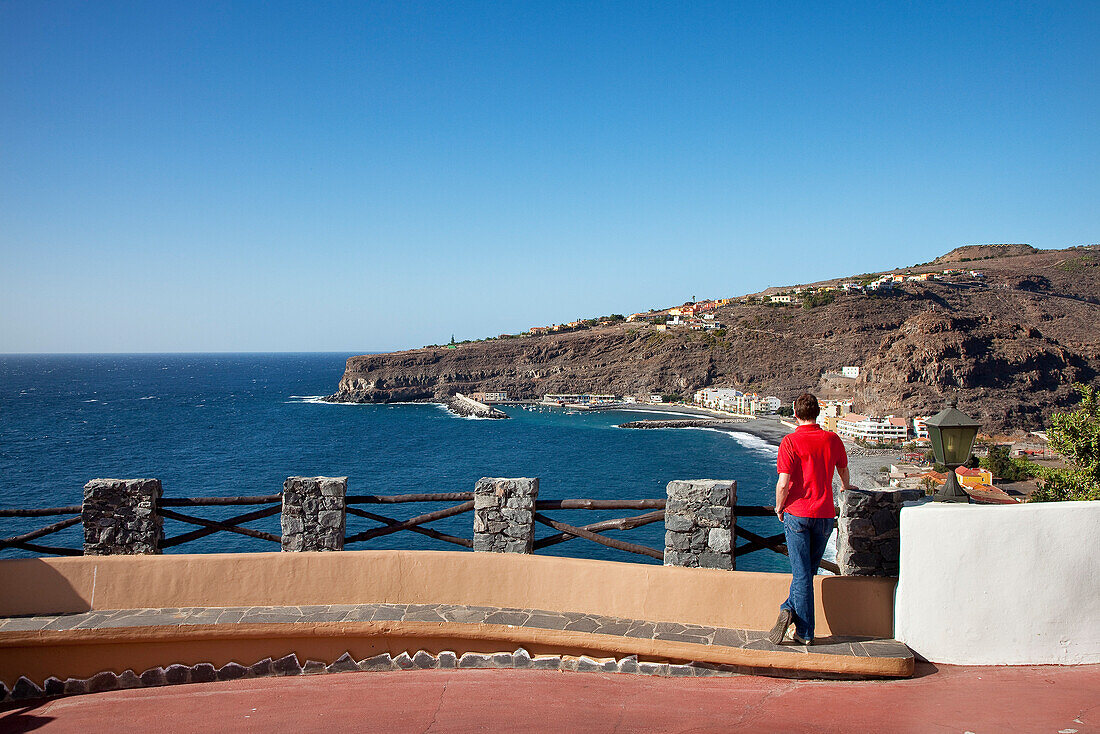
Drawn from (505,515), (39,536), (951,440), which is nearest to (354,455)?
(39,536)

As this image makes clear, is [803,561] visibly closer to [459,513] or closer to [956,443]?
[956,443]

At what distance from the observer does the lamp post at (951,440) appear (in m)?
4.35

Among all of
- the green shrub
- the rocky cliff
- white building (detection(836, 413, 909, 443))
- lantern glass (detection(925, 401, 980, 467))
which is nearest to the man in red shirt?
lantern glass (detection(925, 401, 980, 467))

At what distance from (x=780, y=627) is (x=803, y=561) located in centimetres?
44

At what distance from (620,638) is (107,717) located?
331cm

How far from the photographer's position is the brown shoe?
406 centimetres

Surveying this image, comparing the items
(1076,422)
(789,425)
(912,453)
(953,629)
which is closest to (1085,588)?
(953,629)

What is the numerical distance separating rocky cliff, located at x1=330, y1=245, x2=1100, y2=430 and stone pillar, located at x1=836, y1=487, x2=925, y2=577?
81729 mm

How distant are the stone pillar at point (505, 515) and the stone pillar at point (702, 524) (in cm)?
112

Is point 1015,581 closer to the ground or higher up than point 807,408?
closer to the ground

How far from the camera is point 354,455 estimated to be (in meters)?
61.8

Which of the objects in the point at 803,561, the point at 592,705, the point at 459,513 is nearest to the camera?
the point at 592,705

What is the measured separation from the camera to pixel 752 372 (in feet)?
343

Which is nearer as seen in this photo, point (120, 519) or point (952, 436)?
point (952, 436)
